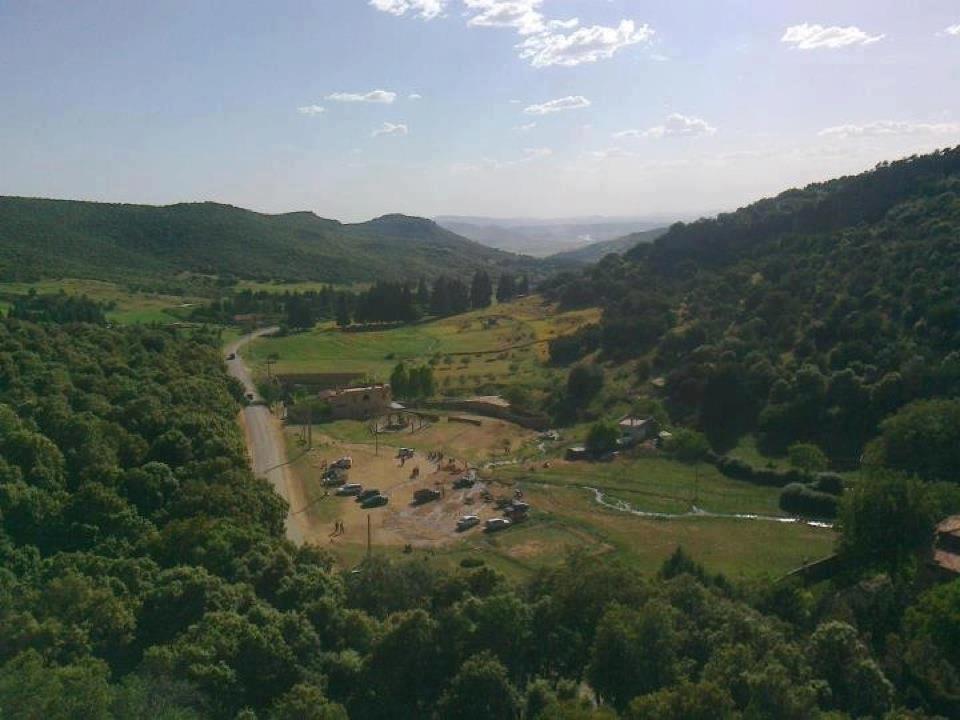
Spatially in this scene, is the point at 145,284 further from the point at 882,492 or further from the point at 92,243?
the point at 882,492

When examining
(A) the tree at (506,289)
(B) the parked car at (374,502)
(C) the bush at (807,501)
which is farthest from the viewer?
(A) the tree at (506,289)

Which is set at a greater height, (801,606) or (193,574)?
(193,574)

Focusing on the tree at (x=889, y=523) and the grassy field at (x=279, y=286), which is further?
the grassy field at (x=279, y=286)

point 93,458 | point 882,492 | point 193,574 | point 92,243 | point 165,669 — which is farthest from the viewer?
point 92,243

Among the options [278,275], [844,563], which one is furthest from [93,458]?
[278,275]

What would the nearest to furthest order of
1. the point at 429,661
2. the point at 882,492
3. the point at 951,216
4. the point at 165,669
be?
the point at 165,669 < the point at 429,661 < the point at 882,492 < the point at 951,216

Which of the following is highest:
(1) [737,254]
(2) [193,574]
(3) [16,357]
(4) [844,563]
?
(1) [737,254]

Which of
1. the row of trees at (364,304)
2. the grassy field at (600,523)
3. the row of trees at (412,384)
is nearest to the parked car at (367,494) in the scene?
the grassy field at (600,523)

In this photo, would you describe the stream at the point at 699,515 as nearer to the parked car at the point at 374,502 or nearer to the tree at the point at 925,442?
the tree at the point at 925,442
